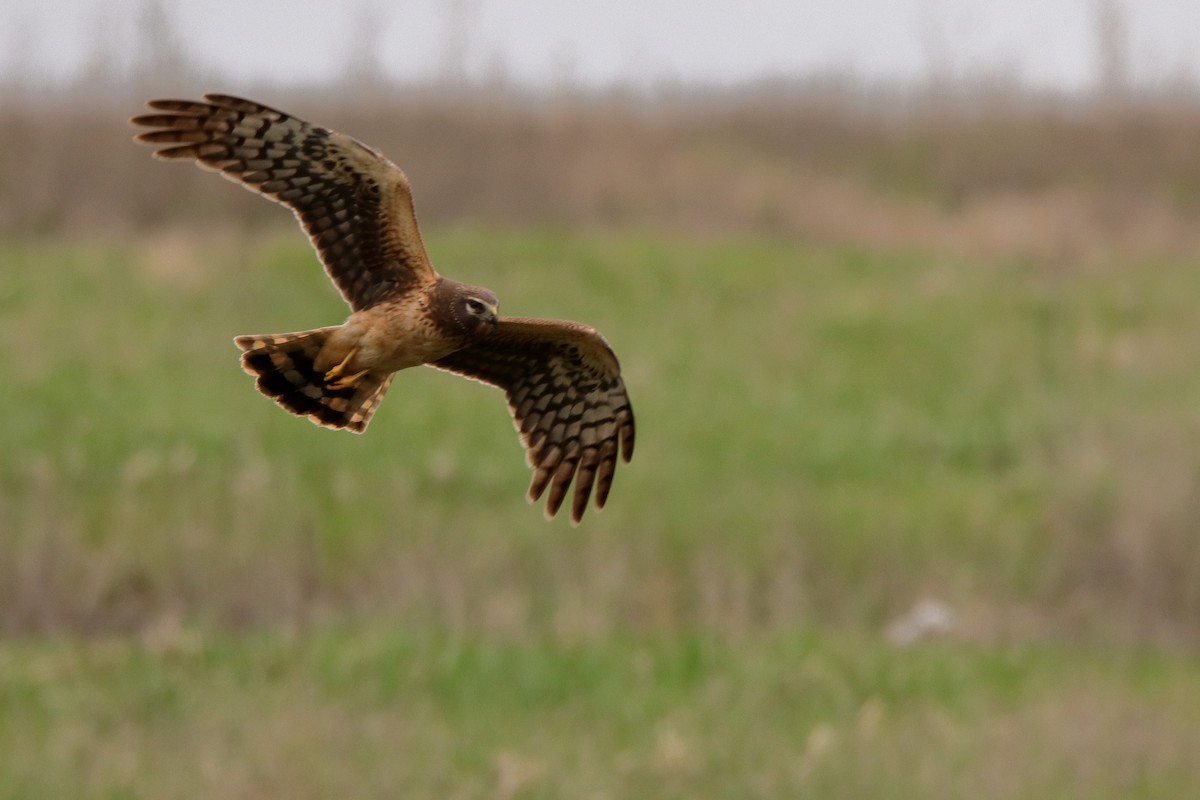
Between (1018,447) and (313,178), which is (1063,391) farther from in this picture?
(313,178)

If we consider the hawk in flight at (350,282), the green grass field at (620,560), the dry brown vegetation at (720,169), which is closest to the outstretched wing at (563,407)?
the hawk in flight at (350,282)

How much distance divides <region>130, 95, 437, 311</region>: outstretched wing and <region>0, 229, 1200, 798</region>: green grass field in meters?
6.57

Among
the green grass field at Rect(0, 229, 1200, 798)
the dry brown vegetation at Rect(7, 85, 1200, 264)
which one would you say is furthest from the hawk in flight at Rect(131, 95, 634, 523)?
the dry brown vegetation at Rect(7, 85, 1200, 264)

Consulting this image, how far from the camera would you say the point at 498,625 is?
1376 centimetres

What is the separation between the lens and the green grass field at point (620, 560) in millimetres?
11781

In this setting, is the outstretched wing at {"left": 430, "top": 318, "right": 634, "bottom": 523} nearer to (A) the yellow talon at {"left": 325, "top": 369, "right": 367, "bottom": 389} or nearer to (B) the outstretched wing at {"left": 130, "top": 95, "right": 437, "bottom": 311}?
(B) the outstretched wing at {"left": 130, "top": 95, "right": 437, "bottom": 311}

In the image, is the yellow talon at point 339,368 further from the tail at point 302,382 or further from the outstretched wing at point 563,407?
the outstretched wing at point 563,407

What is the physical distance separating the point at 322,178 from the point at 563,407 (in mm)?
1062

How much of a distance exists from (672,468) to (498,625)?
3536mm

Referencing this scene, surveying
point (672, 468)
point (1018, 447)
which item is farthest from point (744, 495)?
point (1018, 447)

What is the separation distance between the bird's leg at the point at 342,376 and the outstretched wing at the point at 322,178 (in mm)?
257

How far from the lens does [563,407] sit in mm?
5512

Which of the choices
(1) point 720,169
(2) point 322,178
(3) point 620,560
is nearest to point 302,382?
(2) point 322,178

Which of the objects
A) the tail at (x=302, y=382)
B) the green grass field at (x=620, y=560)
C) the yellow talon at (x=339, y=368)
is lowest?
the green grass field at (x=620, y=560)
